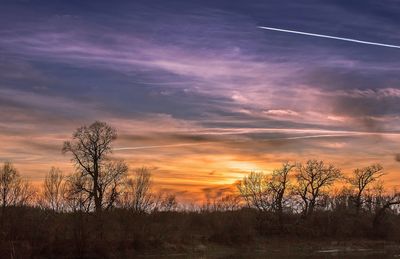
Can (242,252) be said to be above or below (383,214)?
below

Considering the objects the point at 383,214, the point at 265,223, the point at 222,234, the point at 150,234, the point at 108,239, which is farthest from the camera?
the point at 383,214

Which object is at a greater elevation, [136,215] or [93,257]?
[136,215]

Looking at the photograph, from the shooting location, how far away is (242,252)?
84250 millimetres

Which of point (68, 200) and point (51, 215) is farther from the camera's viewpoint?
point (68, 200)

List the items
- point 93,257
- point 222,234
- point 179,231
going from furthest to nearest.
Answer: point 222,234, point 179,231, point 93,257

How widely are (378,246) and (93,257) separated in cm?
5627

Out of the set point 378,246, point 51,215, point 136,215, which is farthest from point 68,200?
point 378,246

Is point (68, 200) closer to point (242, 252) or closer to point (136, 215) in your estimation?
point (136, 215)

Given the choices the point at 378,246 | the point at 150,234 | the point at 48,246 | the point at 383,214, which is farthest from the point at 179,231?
the point at 383,214

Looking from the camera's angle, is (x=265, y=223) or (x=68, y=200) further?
(x=265, y=223)

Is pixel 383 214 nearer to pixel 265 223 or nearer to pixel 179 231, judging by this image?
pixel 265 223

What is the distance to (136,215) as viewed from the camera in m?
80.1

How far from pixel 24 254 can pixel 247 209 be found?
49.0m

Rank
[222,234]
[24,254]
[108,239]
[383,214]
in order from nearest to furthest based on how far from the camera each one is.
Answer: [24,254] → [108,239] → [222,234] → [383,214]
